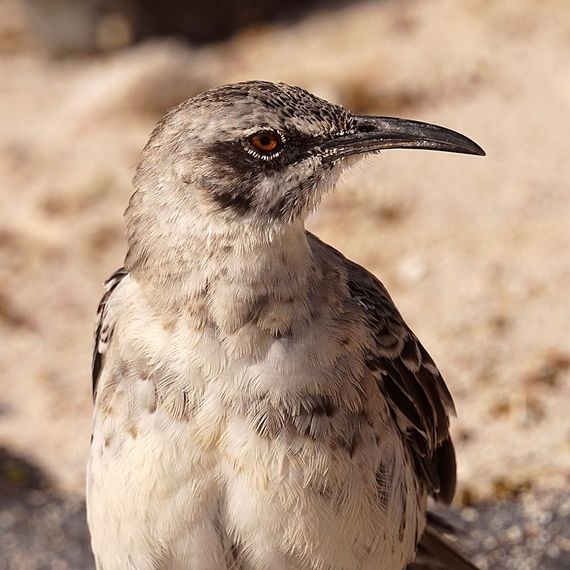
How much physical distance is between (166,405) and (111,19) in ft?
33.0

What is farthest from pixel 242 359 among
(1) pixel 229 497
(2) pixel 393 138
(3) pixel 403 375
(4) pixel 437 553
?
(4) pixel 437 553

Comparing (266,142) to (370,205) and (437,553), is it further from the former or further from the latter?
(370,205)

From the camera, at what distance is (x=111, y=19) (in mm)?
14086

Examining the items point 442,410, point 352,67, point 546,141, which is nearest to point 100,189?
point 352,67

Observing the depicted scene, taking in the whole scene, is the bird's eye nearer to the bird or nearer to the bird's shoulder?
the bird

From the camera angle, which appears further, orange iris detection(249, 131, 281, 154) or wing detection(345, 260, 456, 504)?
wing detection(345, 260, 456, 504)

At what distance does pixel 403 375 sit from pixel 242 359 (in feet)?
3.05

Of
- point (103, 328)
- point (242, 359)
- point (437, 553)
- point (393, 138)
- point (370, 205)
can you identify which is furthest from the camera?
point (370, 205)

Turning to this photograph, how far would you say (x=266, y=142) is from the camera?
4.76 meters

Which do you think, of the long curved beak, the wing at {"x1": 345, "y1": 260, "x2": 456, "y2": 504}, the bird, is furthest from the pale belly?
the long curved beak

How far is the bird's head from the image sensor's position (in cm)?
472

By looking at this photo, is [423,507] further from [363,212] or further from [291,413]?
[363,212]

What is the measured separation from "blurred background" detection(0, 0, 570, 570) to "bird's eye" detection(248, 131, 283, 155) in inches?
41.2

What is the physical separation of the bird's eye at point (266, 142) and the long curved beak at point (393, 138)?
23 cm
